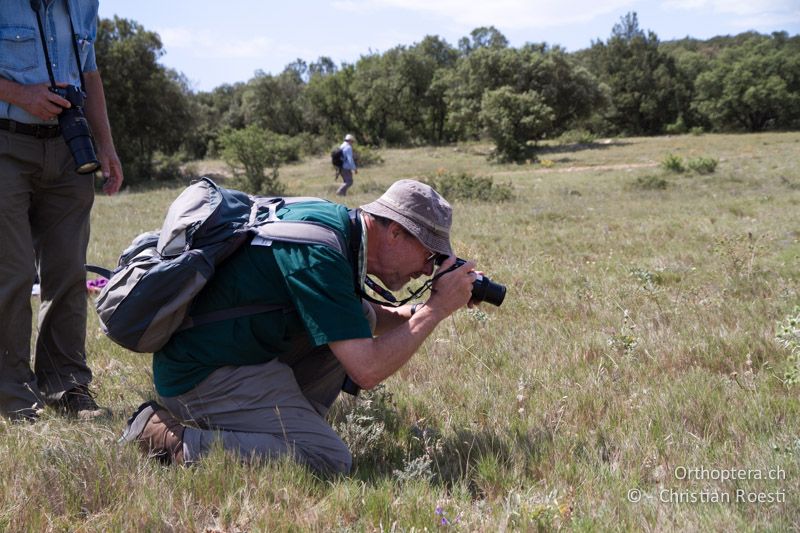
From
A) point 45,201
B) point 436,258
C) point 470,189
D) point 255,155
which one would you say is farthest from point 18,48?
point 255,155

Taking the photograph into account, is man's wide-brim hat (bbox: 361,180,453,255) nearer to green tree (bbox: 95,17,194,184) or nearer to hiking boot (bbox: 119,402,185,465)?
hiking boot (bbox: 119,402,185,465)

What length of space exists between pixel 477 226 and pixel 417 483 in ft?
27.0

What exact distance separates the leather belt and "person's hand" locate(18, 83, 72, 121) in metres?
0.09

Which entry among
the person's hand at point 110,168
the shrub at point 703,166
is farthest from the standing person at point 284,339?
the shrub at point 703,166

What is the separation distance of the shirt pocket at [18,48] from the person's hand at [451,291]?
2336mm

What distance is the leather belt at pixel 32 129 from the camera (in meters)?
3.32

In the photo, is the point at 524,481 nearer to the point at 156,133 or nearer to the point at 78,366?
the point at 78,366

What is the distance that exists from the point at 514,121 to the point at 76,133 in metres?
33.5

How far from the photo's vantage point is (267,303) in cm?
283

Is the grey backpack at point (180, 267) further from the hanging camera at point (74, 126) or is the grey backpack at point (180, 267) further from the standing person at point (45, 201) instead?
the standing person at point (45, 201)

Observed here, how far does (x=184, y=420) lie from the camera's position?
3020mm

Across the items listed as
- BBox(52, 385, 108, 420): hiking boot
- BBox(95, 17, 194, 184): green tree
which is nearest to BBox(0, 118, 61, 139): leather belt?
BBox(52, 385, 108, 420): hiking boot

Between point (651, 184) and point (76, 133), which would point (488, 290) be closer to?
point (76, 133)

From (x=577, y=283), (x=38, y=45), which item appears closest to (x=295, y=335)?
(x=38, y=45)
